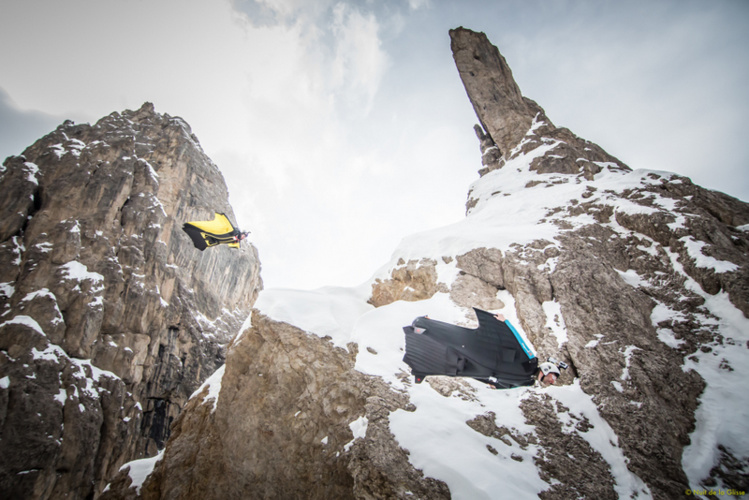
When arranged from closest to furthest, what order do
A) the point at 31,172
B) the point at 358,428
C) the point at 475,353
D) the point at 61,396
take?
the point at 475,353 < the point at 358,428 < the point at 61,396 < the point at 31,172

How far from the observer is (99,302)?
2988 cm

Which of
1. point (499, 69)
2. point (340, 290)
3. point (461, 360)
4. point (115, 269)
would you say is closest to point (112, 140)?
point (115, 269)

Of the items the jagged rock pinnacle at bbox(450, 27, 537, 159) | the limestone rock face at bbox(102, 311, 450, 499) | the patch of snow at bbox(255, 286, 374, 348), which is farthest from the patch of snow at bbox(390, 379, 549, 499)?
the jagged rock pinnacle at bbox(450, 27, 537, 159)

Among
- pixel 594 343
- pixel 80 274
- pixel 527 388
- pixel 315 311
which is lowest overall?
pixel 527 388

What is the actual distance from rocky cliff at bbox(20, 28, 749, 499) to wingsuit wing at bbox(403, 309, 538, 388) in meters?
1.67

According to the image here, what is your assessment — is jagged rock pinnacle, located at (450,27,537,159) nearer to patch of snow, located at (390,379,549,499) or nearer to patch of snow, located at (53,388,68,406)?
patch of snow, located at (390,379,549,499)

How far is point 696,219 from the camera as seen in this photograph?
10445 millimetres

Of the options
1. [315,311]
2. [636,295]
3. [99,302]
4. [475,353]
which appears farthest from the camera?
[99,302]

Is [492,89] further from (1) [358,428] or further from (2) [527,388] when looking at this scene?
(1) [358,428]

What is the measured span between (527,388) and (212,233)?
13323 millimetres

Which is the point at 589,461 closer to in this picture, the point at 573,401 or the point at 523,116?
the point at 573,401

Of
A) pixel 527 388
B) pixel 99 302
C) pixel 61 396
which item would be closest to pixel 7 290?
pixel 99 302

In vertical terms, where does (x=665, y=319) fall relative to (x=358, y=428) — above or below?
above

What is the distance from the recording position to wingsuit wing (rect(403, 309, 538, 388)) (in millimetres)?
5848
